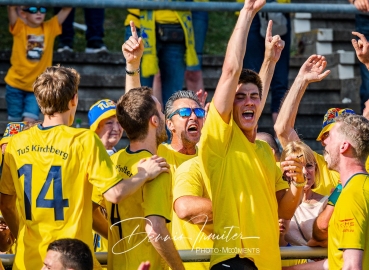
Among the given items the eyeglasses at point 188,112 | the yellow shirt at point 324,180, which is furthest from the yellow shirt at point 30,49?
the yellow shirt at point 324,180

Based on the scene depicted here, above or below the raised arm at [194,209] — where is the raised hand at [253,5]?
above

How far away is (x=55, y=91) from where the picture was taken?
5.18 metres

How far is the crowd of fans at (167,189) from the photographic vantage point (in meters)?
5.07

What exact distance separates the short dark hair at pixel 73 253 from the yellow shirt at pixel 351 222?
4.71 feet

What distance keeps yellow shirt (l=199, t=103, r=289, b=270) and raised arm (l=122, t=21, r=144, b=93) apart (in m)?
1.14

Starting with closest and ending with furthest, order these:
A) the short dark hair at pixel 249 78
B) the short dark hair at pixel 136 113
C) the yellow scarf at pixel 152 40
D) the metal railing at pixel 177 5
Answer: the short dark hair at pixel 136 113
the short dark hair at pixel 249 78
the metal railing at pixel 177 5
the yellow scarf at pixel 152 40

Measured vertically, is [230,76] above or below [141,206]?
above

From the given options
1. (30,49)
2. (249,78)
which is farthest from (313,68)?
(30,49)

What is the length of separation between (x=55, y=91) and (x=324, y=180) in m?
2.70

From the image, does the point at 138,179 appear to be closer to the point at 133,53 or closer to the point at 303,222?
the point at 133,53

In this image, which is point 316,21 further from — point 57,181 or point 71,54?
point 57,181

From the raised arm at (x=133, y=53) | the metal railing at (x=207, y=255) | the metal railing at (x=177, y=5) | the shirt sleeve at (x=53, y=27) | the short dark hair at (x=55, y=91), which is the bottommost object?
the metal railing at (x=207, y=255)

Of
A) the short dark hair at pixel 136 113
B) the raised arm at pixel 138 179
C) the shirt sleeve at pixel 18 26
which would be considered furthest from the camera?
the shirt sleeve at pixel 18 26

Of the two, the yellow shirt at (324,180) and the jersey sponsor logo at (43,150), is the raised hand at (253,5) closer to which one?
the jersey sponsor logo at (43,150)
